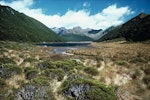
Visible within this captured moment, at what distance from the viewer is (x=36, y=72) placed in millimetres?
20875

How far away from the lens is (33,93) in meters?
15.6

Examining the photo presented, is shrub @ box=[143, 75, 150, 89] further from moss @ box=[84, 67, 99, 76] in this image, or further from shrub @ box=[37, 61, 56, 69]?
shrub @ box=[37, 61, 56, 69]

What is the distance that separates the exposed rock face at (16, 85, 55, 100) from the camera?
49.9ft

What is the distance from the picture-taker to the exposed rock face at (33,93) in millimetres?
15211

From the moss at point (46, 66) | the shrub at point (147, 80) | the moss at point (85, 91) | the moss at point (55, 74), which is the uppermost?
the moss at point (46, 66)

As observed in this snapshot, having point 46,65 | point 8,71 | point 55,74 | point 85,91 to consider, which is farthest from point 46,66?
point 85,91

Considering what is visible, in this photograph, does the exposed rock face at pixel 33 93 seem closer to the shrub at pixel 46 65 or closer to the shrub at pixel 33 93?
the shrub at pixel 33 93

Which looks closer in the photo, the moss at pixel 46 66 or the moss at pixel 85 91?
the moss at pixel 85 91

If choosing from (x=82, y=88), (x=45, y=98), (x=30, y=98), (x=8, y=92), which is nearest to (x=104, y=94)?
(x=82, y=88)

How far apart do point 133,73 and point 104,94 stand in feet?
32.1

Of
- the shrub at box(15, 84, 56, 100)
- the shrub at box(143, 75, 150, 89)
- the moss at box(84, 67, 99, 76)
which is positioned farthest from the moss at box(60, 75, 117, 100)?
A: the moss at box(84, 67, 99, 76)

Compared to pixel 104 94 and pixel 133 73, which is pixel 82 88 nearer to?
pixel 104 94

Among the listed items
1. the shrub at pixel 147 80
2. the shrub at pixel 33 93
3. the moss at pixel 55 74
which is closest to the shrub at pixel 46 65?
the moss at pixel 55 74

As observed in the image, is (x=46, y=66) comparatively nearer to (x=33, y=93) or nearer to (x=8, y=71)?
(x=8, y=71)
